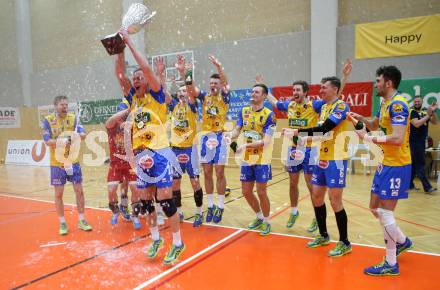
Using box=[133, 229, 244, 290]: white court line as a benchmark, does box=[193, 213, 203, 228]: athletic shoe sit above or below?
above

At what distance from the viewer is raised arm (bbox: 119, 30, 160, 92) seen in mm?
3637

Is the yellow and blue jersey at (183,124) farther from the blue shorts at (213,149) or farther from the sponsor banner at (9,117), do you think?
the sponsor banner at (9,117)

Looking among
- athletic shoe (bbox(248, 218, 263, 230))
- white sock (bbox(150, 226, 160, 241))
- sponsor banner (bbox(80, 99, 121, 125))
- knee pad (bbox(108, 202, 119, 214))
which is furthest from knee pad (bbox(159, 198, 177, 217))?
sponsor banner (bbox(80, 99, 121, 125))

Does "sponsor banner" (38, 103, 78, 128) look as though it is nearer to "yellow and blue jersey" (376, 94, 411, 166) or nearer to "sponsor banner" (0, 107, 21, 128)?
"sponsor banner" (0, 107, 21, 128)

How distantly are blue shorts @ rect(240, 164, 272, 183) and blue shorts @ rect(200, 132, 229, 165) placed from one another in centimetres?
84

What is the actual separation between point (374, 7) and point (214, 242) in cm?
1051

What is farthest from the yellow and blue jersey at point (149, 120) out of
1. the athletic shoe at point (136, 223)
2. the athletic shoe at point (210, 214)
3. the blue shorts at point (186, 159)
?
the athletic shoe at point (210, 214)

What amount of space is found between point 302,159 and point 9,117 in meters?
18.1

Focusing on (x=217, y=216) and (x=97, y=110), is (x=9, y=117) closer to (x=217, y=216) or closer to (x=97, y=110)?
(x=97, y=110)

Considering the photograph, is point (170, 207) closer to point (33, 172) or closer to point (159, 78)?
point (159, 78)

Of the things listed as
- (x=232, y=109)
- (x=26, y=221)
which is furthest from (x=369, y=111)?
(x=26, y=221)

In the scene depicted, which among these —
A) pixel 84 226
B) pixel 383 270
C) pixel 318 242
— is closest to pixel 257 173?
pixel 318 242

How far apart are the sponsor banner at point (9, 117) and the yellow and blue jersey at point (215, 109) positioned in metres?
16.3

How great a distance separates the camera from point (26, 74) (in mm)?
20844
